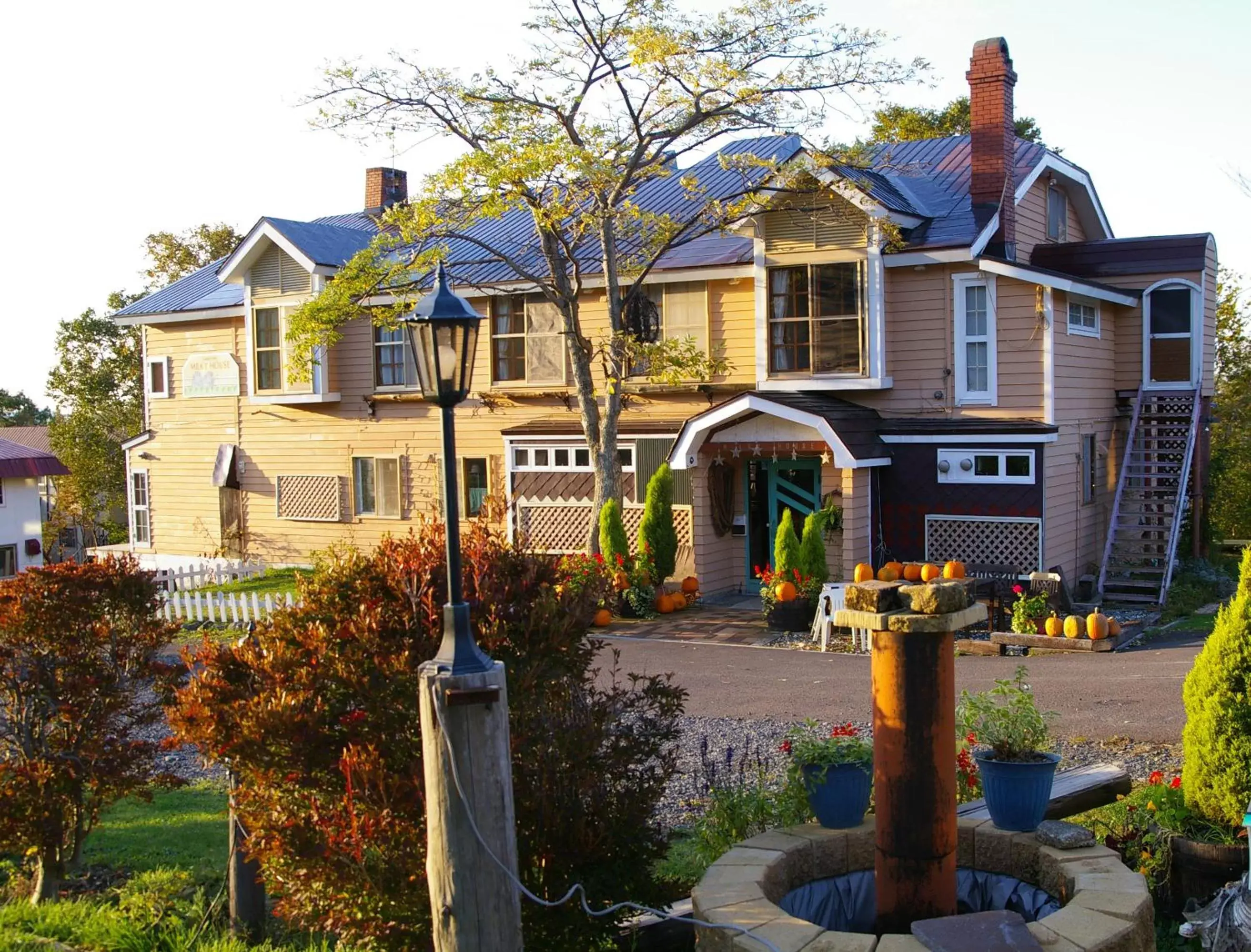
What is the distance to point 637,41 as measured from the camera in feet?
57.0

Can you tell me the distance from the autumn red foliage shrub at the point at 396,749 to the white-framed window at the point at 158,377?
2467cm

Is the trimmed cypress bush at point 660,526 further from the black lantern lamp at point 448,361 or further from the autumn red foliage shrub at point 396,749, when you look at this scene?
the black lantern lamp at point 448,361

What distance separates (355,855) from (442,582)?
1.33 m

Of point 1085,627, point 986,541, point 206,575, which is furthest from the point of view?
point 206,575

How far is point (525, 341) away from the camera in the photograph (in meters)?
23.3

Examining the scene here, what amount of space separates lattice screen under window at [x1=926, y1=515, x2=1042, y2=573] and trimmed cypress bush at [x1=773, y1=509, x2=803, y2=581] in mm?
2528

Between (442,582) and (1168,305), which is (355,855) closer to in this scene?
(442,582)

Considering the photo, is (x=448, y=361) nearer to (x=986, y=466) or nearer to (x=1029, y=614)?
(x=1029, y=614)

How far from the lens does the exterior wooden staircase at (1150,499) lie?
63.4ft

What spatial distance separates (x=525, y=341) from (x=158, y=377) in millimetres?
11002

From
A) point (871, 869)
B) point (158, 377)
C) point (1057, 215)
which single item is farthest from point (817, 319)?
point (158, 377)

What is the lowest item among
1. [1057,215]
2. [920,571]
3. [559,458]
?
[920,571]

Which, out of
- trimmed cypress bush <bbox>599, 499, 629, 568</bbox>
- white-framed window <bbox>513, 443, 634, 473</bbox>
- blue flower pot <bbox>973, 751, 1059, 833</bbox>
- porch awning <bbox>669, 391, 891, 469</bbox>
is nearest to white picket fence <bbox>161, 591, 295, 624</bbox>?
white-framed window <bbox>513, 443, 634, 473</bbox>

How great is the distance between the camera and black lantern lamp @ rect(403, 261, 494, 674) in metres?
5.12
